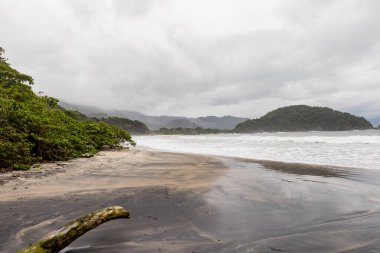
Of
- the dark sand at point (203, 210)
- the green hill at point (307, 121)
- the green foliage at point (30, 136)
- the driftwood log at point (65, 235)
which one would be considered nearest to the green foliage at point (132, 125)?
the green hill at point (307, 121)

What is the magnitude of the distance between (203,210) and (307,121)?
142636 millimetres

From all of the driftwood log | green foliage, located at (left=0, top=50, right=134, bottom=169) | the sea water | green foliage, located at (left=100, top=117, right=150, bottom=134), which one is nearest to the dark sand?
the driftwood log

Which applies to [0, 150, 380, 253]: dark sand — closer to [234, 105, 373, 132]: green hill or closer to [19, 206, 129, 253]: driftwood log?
[19, 206, 129, 253]: driftwood log

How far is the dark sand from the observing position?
10.3 feet

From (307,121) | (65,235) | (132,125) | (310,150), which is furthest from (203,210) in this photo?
(307,121)

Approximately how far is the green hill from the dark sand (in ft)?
442

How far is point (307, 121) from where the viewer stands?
135 m

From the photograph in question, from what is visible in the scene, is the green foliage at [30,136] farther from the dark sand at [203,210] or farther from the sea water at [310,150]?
the sea water at [310,150]

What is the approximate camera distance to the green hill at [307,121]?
431 feet

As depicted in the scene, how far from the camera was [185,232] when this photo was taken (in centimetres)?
349

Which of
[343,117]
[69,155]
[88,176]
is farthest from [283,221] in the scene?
[343,117]

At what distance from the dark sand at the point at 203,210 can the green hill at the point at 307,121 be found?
13460 centimetres

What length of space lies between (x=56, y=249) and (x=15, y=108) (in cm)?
868

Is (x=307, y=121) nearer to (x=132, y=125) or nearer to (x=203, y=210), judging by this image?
(x=132, y=125)
